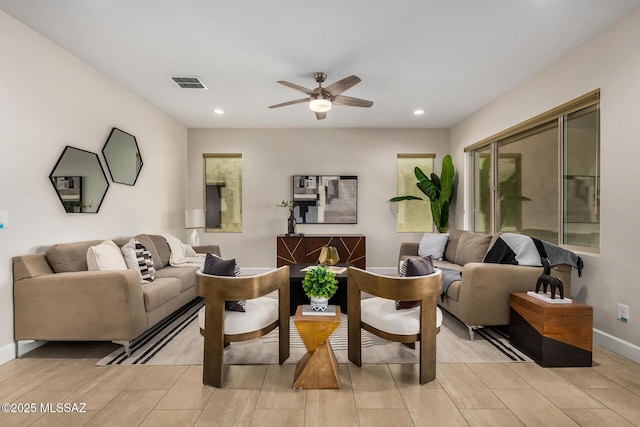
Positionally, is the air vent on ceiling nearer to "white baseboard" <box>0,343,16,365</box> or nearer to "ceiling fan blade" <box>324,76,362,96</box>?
"ceiling fan blade" <box>324,76,362,96</box>

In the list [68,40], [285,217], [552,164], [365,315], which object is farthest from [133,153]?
[552,164]

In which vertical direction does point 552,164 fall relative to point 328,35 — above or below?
below

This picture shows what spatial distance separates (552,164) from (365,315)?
9.24ft

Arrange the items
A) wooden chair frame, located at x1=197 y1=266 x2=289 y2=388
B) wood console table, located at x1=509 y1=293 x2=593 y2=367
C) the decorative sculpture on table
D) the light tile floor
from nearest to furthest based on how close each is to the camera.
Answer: the light tile floor < wooden chair frame, located at x1=197 y1=266 x2=289 y2=388 < wood console table, located at x1=509 y1=293 x2=593 y2=367 < the decorative sculpture on table

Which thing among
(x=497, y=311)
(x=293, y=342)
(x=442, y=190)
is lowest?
(x=293, y=342)

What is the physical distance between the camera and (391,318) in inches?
91.0

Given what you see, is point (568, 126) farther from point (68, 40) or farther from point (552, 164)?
point (68, 40)

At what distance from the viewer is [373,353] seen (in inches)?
109

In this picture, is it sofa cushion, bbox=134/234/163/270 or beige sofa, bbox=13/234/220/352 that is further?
sofa cushion, bbox=134/234/163/270

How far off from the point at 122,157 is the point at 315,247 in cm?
302

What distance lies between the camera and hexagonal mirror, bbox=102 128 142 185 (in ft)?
12.7

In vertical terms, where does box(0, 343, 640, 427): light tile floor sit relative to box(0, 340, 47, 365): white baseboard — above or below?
below

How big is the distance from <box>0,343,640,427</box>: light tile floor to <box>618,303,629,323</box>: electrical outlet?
0.33 m

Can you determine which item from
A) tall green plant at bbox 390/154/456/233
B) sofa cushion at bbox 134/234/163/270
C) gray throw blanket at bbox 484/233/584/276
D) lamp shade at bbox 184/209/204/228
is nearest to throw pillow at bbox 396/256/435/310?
gray throw blanket at bbox 484/233/584/276
